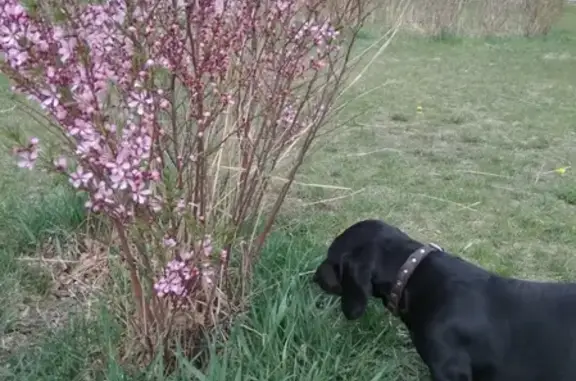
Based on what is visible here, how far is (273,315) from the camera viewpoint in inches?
115

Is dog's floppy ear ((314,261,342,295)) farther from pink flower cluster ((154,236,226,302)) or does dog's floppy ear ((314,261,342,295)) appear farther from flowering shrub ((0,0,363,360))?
pink flower cluster ((154,236,226,302))

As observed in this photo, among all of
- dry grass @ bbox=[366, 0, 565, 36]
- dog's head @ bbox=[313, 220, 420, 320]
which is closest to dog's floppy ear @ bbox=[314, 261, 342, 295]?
dog's head @ bbox=[313, 220, 420, 320]

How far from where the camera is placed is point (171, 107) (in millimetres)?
2408

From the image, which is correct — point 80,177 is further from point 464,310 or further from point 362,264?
point 464,310

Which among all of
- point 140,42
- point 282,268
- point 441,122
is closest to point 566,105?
point 441,122

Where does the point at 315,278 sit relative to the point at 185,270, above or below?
below

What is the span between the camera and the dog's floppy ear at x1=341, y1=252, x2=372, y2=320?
115 inches

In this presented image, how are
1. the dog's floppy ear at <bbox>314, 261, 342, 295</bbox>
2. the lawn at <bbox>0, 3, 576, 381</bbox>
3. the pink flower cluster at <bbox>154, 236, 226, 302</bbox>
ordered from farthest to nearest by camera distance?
the dog's floppy ear at <bbox>314, 261, 342, 295</bbox>, the lawn at <bbox>0, 3, 576, 381</bbox>, the pink flower cluster at <bbox>154, 236, 226, 302</bbox>

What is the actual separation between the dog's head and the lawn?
Answer: 0.45ft

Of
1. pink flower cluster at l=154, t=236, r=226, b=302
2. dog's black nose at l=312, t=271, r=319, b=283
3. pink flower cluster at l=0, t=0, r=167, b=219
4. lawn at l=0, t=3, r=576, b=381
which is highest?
pink flower cluster at l=0, t=0, r=167, b=219

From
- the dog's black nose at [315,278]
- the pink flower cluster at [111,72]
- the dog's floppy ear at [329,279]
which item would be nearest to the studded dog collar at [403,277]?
the dog's floppy ear at [329,279]

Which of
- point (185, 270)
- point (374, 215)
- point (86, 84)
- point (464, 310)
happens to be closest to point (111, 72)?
point (86, 84)

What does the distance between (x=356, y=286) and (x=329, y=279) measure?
0.54ft

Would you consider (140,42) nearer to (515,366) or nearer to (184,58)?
(184,58)
